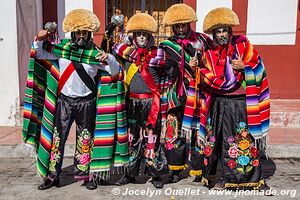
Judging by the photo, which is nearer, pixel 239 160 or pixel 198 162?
pixel 239 160

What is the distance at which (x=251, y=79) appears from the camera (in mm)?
3660

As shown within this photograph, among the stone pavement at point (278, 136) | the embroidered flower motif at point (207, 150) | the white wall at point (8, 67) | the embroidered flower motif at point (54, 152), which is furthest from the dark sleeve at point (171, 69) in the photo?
the white wall at point (8, 67)

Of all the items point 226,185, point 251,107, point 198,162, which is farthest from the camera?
point 198,162

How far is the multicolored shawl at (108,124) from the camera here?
3.94m

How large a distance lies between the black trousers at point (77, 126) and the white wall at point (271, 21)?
14.3ft

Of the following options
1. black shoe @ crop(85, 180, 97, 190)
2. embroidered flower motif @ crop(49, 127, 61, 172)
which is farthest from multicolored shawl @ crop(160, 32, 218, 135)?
embroidered flower motif @ crop(49, 127, 61, 172)

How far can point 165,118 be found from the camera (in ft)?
13.4

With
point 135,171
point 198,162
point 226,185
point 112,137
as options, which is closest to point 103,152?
point 112,137

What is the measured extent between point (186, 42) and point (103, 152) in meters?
1.41

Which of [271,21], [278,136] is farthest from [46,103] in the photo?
[271,21]

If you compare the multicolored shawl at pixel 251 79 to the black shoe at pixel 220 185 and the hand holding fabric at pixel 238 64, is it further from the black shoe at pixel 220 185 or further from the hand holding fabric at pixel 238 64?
the black shoe at pixel 220 185

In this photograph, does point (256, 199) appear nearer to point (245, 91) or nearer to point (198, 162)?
point (198, 162)

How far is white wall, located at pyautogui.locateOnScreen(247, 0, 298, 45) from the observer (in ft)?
23.7

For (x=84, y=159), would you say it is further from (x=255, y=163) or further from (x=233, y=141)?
(x=255, y=163)
